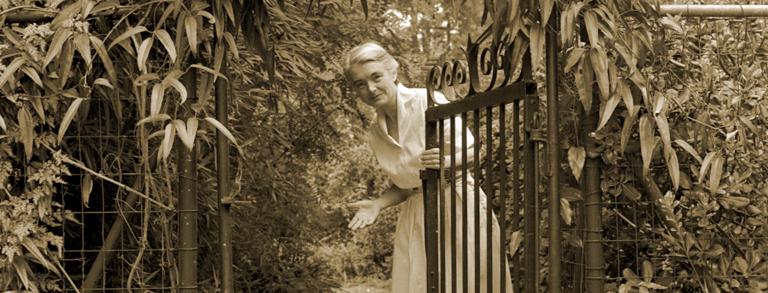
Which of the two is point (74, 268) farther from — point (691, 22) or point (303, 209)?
point (303, 209)

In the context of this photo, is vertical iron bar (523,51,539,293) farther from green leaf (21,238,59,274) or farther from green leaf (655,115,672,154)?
green leaf (21,238,59,274)

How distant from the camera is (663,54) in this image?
10.9 feet

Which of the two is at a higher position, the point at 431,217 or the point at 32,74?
the point at 32,74

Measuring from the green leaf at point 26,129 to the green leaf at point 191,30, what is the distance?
20.2 inches

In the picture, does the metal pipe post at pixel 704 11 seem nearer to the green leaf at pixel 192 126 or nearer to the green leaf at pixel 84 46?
the green leaf at pixel 192 126

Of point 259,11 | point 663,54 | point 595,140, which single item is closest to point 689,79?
point 663,54

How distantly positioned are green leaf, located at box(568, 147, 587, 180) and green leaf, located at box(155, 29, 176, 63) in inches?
45.8

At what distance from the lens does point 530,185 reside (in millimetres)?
2691

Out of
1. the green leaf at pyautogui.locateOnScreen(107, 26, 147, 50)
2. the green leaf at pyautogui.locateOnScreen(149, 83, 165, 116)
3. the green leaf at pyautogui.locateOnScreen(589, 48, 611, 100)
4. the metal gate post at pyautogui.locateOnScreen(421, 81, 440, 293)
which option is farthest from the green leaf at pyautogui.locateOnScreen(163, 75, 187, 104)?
the metal gate post at pyautogui.locateOnScreen(421, 81, 440, 293)

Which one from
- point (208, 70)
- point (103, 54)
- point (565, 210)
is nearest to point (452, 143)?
point (565, 210)

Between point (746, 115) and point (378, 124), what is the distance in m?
1.35

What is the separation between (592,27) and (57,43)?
136 centimetres

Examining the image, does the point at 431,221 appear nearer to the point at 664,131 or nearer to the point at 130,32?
the point at 664,131

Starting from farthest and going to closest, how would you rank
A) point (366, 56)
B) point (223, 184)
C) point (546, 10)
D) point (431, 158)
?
point (366, 56)
point (431, 158)
point (223, 184)
point (546, 10)
